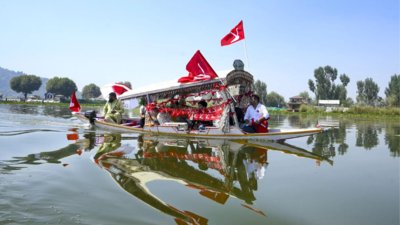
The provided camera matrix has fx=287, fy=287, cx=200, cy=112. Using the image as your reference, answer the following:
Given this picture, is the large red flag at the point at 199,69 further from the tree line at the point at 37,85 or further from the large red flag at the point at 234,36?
the tree line at the point at 37,85

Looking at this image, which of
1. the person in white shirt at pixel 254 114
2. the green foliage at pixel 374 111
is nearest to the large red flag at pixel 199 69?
the person in white shirt at pixel 254 114

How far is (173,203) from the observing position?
3.78 meters

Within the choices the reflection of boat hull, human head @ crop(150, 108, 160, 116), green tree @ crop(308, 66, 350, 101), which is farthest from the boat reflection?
green tree @ crop(308, 66, 350, 101)

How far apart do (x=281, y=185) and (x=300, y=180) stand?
0.53 metres

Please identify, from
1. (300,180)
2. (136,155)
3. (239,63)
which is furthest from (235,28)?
(300,180)

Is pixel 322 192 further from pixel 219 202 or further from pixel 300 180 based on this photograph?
pixel 219 202

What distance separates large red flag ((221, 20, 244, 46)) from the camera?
10148mm

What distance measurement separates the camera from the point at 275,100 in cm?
9106

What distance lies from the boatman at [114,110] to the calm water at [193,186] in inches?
202

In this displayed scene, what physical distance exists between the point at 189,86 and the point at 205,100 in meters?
1.12

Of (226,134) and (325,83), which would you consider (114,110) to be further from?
(325,83)

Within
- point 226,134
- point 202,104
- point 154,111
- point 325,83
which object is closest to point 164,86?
point 154,111

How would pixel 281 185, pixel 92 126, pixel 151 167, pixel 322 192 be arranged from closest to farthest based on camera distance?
1. pixel 322 192
2. pixel 281 185
3. pixel 151 167
4. pixel 92 126

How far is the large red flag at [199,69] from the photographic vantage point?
9316mm
